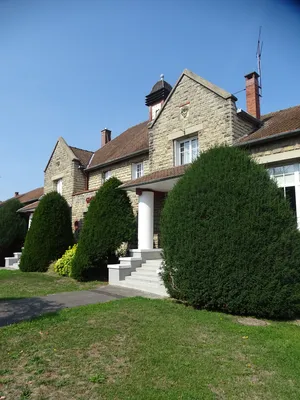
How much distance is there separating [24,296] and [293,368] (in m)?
7.20

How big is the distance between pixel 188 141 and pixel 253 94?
3.74m

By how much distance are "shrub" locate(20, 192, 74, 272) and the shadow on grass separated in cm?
672

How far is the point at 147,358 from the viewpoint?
408 cm

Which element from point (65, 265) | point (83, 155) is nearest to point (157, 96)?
point (83, 155)

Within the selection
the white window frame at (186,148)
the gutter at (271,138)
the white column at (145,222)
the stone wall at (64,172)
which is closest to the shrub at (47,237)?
the stone wall at (64,172)

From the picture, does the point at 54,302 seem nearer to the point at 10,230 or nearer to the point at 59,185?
the point at 10,230

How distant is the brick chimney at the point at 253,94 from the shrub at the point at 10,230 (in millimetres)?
16449

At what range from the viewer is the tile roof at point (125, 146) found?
16844 mm

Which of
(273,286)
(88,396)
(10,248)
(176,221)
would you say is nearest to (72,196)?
A: (10,248)

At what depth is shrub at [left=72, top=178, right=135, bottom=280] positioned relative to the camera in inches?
458

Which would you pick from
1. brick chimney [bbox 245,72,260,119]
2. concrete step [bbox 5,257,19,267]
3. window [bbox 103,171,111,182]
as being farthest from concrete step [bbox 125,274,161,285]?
concrete step [bbox 5,257,19,267]

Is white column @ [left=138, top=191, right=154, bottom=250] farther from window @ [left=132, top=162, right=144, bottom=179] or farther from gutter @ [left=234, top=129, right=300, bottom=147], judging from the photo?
gutter @ [left=234, top=129, right=300, bottom=147]

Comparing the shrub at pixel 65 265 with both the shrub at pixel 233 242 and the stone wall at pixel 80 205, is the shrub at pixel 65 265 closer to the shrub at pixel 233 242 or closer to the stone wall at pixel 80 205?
the stone wall at pixel 80 205

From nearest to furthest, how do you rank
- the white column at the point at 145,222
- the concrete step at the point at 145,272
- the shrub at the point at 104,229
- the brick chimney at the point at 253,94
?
1. the concrete step at the point at 145,272
2. the shrub at the point at 104,229
3. the white column at the point at 145,222
4. the brick chimney at the point at 253,94
